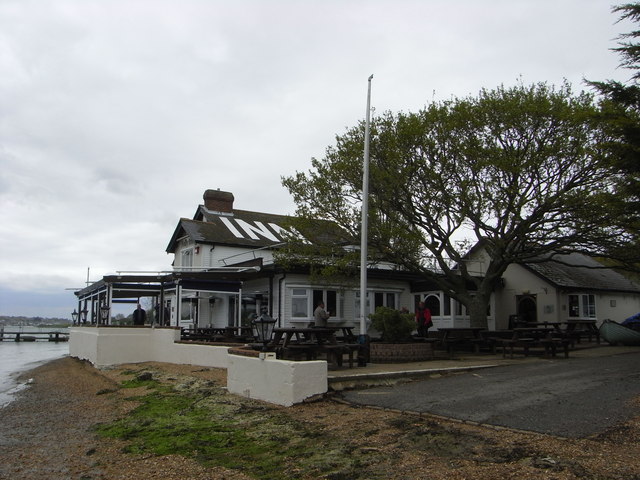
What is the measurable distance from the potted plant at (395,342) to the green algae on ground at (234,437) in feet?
14.0

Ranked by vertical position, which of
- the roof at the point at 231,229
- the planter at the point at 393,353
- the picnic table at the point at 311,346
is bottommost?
the planter at the point at 393,353

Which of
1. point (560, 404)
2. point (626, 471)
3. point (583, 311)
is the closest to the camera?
point (626, 471)

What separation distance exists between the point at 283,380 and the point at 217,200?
26617 mm

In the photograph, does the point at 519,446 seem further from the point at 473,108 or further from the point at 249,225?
the point at 249,225

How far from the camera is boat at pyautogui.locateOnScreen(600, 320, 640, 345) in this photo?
19.7 meters

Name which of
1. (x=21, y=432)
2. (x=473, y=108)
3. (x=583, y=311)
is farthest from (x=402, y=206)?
(x=21, y=432)

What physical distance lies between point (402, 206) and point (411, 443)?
14.1 meters

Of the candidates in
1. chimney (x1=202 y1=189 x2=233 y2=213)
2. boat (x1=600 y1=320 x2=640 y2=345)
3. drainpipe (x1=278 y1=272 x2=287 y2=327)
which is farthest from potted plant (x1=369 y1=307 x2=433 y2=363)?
chimney (x1=202 y1=189 x2=233 y2=213)

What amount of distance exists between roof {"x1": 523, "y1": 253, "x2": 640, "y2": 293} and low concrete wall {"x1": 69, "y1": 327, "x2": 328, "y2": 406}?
15.4 meters

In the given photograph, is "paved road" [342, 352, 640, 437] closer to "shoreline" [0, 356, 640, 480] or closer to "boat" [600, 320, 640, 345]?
"shoreline" [0, 356, 640, 480]

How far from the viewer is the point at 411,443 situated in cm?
633

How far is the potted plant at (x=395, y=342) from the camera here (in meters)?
13.6

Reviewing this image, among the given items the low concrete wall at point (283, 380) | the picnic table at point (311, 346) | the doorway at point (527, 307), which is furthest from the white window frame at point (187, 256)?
the low concrete wall at point (283, 380)

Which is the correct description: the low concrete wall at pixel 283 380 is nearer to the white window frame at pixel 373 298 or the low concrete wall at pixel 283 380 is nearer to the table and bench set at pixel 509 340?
the table and bench set at pixel 509 340
